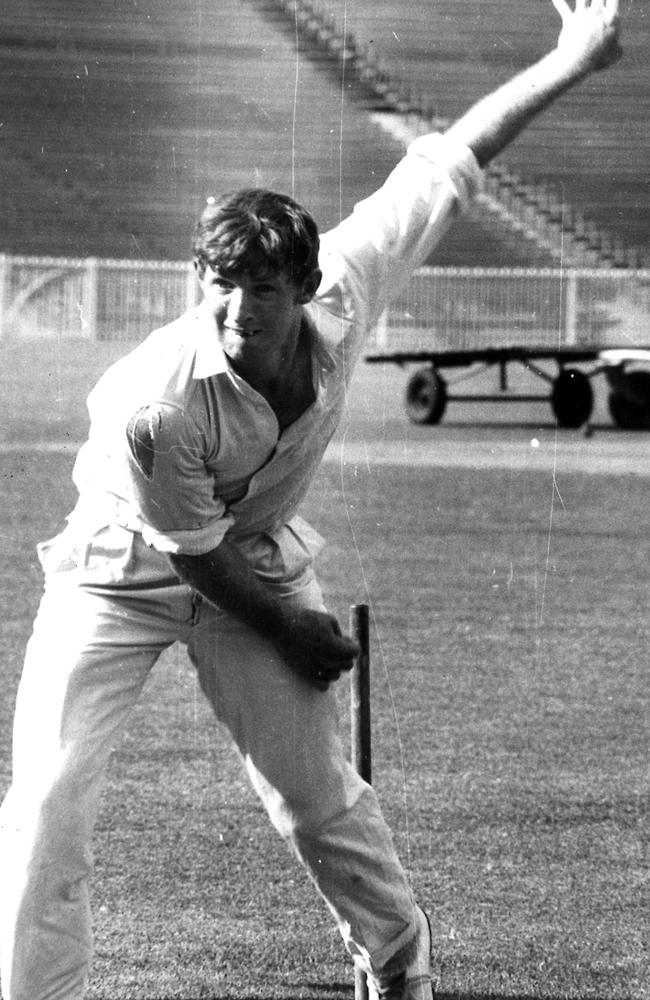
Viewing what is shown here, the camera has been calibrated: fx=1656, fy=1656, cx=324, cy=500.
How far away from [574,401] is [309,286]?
54.7ft

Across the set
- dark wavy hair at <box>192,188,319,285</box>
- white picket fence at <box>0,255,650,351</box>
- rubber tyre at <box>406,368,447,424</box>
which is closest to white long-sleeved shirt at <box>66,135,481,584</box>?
dark wavy hair at <box>192,188,319,285</box>

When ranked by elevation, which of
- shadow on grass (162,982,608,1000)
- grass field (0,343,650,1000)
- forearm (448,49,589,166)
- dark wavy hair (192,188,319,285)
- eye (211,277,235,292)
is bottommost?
grass field (0,343,650,1000)

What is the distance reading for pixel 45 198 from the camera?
1798 centimetres

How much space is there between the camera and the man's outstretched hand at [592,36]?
2.86m

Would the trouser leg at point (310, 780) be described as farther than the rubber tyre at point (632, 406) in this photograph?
No

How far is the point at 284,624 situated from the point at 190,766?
7.81 feet

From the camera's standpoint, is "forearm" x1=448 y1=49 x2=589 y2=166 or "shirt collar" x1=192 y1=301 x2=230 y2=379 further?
"forearm" x1=448 y1=49 x2=589 y2=166

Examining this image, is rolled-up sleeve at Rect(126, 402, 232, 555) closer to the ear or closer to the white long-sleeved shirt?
the white long-sleeved shirt

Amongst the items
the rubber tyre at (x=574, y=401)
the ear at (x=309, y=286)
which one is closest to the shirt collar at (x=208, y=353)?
the ear at (x=309, y=286)

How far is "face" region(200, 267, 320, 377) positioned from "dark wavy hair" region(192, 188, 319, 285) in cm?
2

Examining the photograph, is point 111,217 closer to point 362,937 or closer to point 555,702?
point 555,702

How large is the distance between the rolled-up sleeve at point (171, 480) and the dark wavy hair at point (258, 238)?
24 cm

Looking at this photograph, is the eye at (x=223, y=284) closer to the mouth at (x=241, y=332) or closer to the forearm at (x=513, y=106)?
the mouth at (x=241, y=332)

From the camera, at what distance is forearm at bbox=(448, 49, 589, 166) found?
110 inches
